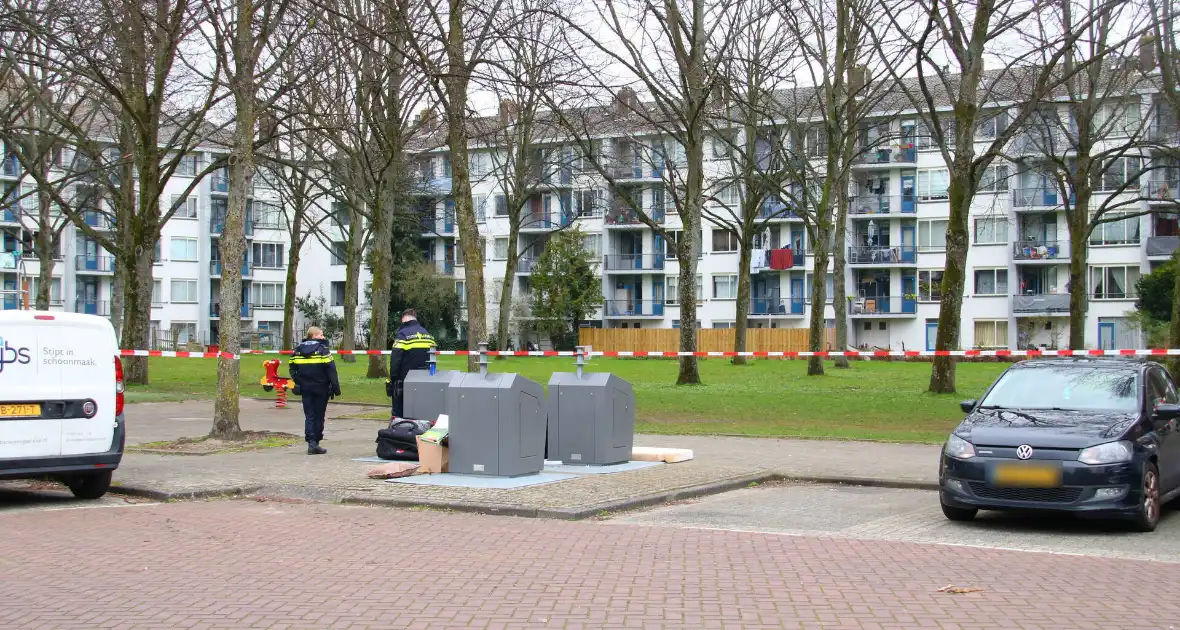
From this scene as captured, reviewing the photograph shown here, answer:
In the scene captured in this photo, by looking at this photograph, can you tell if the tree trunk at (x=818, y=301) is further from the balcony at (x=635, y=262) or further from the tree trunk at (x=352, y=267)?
the balcony at (x=635, y=262)

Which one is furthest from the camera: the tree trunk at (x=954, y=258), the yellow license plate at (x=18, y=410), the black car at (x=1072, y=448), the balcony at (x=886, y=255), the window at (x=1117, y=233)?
the balcony at (x=886, y=255)

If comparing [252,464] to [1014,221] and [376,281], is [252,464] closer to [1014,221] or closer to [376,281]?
[376,281]

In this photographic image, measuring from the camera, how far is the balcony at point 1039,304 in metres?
66.0

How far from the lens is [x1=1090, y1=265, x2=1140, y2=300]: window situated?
65312mm

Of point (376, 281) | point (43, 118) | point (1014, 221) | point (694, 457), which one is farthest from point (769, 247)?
point (694, 457)

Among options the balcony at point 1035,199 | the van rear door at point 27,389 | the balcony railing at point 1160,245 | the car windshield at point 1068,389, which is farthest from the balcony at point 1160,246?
the van rear door at point 27,389

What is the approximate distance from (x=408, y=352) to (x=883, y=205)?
5793cm

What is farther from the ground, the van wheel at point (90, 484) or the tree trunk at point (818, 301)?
the tree trunk at point (818, 301)

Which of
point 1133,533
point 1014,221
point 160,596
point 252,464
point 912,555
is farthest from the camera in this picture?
point 1014,221

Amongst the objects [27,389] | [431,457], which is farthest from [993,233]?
[27,389]

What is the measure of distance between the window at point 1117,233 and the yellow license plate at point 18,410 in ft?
208

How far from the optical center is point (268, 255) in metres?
86.1

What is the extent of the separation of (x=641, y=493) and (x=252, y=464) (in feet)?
17.8

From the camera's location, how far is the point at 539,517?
10883mm
